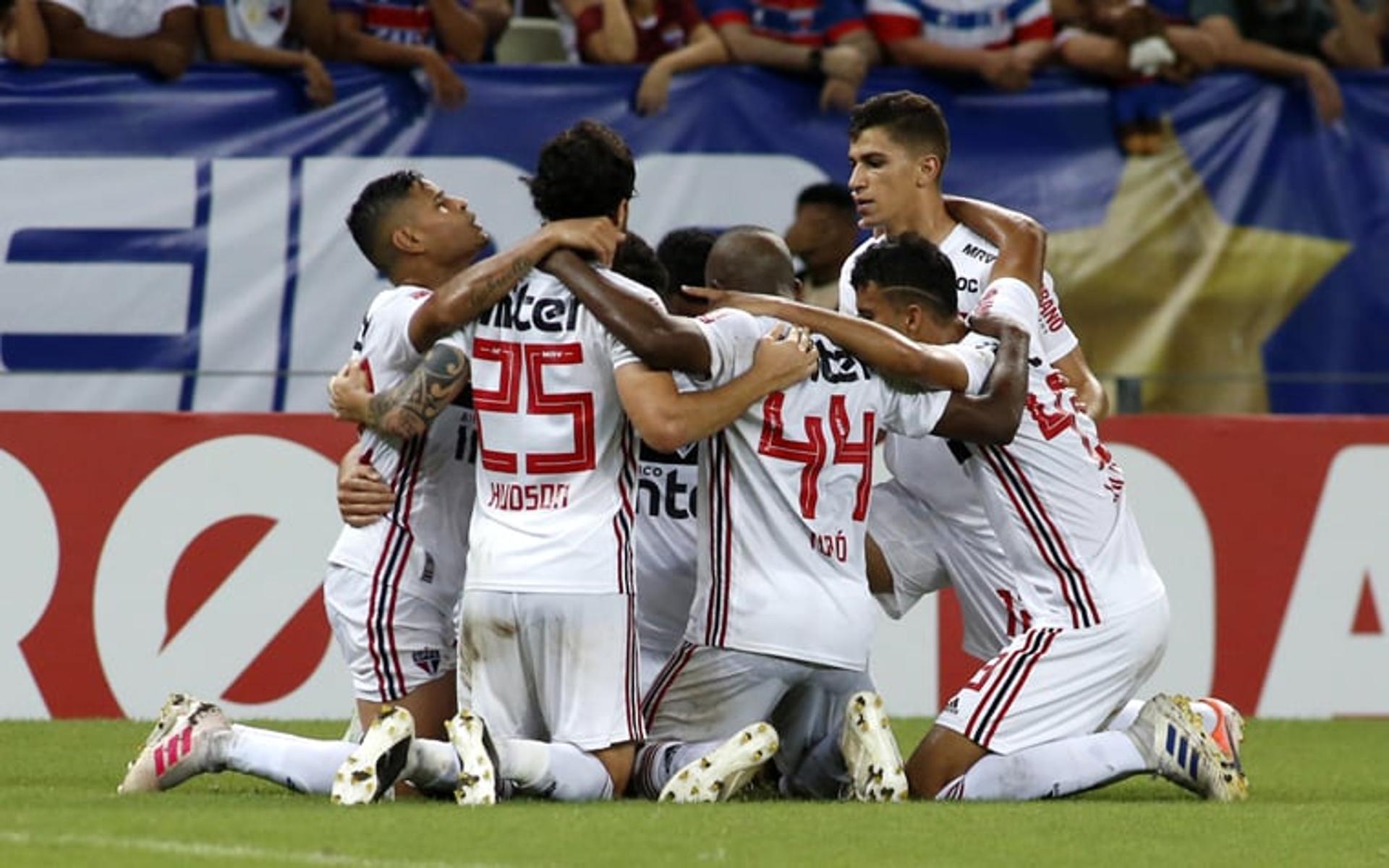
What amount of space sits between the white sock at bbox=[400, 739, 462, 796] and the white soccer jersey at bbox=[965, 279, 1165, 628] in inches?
75.6

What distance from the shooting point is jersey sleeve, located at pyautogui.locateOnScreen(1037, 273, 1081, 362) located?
28.5 ft

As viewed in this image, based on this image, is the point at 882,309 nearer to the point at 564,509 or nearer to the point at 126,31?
the point at 564,509

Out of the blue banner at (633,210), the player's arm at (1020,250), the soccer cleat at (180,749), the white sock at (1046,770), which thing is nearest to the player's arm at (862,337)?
the player's arm at (1020,250)

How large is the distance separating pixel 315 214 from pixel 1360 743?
194 inches

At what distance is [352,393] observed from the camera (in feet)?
25.5

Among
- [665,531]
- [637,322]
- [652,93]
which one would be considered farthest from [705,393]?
[652,93]

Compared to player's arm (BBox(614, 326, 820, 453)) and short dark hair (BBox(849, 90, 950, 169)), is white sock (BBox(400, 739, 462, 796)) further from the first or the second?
short dark hair (BBox(849, 90, 950, 169))

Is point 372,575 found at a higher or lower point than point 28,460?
higher

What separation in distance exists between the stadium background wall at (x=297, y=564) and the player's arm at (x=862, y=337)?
148 inches

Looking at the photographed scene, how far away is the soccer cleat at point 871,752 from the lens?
7.54 m

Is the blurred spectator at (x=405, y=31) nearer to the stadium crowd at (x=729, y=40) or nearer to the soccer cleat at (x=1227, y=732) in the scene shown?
the stadium crowd at (x=729, y=40)

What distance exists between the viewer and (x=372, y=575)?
308 inches

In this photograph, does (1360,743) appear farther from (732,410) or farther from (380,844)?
(380,844)

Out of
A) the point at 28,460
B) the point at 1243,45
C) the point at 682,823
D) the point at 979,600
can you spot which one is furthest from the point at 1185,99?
the point at 682,823
